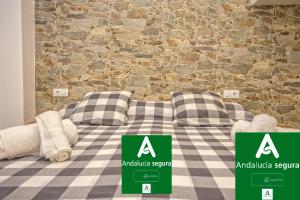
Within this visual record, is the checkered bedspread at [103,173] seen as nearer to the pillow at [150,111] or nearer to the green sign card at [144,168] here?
the green sign card at [144,168]

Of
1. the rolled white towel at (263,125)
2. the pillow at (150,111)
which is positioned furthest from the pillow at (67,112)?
the rolled white towel at (263,125)

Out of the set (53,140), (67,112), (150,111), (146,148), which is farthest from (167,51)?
(146,148)

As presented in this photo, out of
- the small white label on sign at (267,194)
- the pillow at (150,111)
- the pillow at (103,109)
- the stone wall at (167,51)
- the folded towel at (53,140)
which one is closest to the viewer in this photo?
the small white label on sign at (267,194)

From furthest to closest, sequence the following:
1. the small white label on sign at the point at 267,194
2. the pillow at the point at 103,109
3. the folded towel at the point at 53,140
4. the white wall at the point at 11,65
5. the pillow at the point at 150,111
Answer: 1. the white wall at the point at 11,65
2. the pillow at the point at 150,111
3. the pillow at the point at 103,109
4. the folded towel at the point at 53,140
5. the small white label on sign at the point at 267,194

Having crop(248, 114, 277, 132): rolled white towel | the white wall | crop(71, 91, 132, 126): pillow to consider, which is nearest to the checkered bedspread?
crop(248, 114, 277, 132): rolled white towel

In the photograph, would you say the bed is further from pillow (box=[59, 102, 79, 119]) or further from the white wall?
the white wall

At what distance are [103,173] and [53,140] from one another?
0.33m

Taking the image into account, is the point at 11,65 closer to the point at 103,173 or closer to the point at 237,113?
the point at 103,173

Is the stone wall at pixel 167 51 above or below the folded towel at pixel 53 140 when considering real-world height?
above

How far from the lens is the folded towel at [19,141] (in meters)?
1.30

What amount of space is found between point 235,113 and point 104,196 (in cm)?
191

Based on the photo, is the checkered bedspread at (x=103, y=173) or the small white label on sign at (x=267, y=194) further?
the checkered bedspread at (x=103, y=173)

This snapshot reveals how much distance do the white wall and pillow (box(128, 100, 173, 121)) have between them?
1108 mm

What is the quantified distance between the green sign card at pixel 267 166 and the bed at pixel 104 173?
13.0 inches
